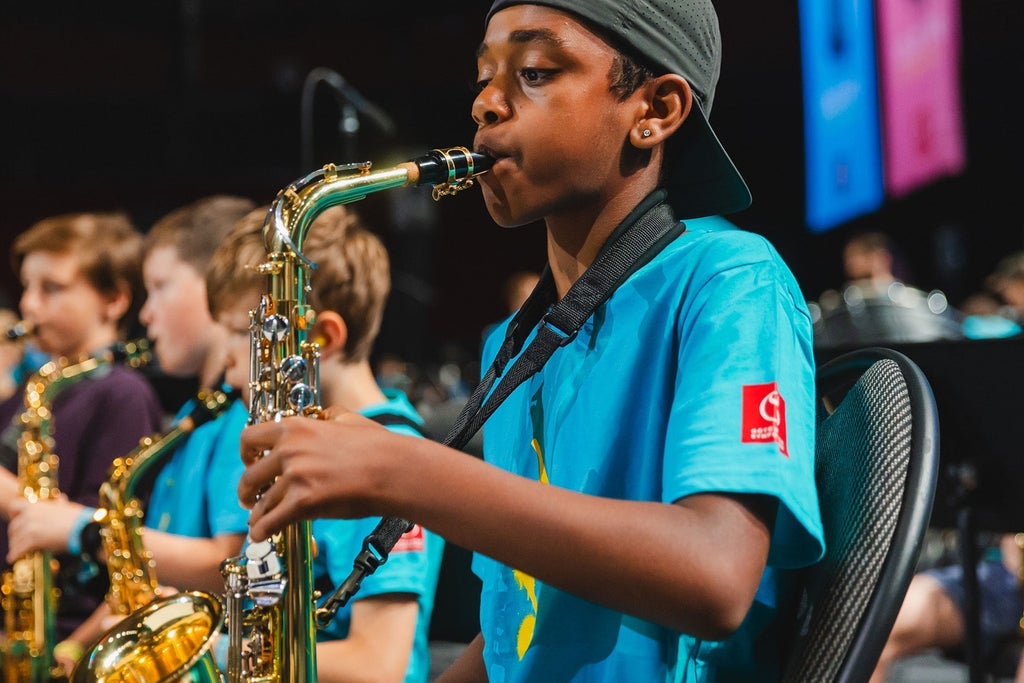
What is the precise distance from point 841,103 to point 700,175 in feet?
20.4

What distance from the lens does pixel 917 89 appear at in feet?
25.3

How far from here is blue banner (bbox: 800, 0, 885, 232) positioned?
7.16 m

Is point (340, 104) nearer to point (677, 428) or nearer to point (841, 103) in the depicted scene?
point (677, 428)

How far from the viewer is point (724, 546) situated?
44.3 inches

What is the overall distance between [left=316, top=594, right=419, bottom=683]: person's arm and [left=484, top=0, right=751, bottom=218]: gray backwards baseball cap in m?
1.09

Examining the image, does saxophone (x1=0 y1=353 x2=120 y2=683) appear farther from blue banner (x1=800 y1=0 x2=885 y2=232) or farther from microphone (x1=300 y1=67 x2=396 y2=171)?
blue banner (x1=800 y1=0 x2=885 y2=232)

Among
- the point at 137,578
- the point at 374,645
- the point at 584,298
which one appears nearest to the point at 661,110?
the point at 584,298

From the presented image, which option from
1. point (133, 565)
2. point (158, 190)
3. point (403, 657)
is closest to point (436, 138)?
point (158, 190)

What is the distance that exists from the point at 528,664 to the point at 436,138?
11.5 metres

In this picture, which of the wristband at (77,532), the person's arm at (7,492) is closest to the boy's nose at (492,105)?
the wristband at (77,532)

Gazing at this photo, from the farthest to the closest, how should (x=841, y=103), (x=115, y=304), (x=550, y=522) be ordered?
(x=841, y=103) < (x=115, y=304) < (x=550, y=522)

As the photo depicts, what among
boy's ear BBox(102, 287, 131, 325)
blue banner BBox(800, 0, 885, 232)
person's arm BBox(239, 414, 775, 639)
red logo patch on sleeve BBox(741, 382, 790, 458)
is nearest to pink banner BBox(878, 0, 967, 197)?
blue banner BBox(800, 0, 885, 232)

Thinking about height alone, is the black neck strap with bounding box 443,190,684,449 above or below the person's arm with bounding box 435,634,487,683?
above

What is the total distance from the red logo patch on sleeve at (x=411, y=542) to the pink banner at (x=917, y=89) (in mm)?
6108
